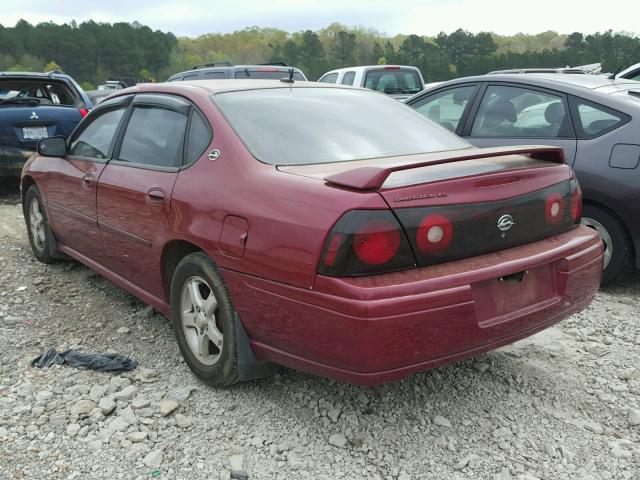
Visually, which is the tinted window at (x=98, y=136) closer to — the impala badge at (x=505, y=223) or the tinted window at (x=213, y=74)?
the impala badge at (x=505, y=223)

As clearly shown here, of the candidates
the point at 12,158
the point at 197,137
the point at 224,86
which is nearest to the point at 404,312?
the point at 197,137

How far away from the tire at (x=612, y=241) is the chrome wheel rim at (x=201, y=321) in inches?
111

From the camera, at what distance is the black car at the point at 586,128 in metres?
4.30

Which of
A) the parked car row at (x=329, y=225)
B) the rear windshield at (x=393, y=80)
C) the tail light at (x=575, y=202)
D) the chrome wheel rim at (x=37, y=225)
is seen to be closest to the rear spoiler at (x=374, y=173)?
the parked car row at (x=329, y=225)

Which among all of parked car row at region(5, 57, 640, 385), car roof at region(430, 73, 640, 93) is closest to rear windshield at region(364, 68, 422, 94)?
car roof at region(430, 73, 640, 93)

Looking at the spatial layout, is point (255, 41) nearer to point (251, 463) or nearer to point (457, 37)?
point (457, 37)

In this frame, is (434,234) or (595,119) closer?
(434,234)

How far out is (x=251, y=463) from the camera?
2533 millimetres

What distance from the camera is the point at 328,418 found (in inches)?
112

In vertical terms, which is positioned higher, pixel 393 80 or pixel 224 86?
pixel 224 86

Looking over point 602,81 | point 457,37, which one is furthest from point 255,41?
point 602,81

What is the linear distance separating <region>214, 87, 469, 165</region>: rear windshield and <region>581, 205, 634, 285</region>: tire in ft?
4.85

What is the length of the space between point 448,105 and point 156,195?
3.30 m

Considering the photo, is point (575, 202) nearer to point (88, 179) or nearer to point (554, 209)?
point (554, 209)
